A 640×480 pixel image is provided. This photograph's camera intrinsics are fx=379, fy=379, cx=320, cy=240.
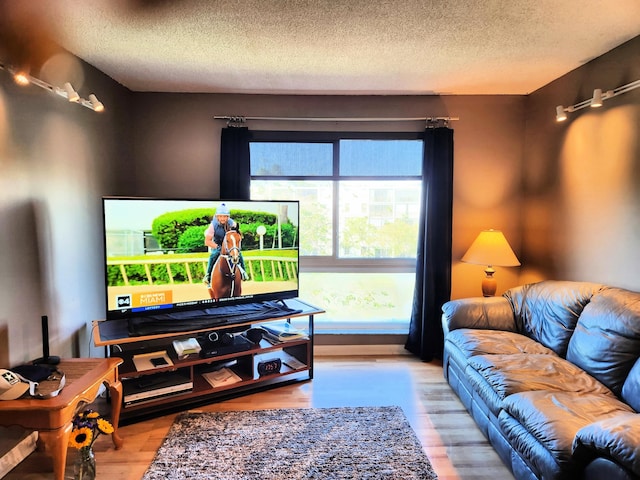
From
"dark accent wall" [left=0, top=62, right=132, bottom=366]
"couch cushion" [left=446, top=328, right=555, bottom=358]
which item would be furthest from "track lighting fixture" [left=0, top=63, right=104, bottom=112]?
"couch cushion" [left=446, top=328, right=555, bottom=358]

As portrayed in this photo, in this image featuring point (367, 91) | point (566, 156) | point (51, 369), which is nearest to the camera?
point (51, 369)

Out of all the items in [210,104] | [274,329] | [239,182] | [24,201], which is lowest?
[274,329]

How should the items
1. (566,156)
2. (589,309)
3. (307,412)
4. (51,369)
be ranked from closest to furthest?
(51,369) < (589,309) < (307,412) < (566,156)

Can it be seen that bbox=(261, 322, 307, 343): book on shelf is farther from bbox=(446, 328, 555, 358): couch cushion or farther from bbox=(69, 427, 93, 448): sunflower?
bbox=(69, 427, 93, 448): sunflower

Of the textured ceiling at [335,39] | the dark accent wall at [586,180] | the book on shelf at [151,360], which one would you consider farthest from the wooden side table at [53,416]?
the dark accent wall at [586,180]

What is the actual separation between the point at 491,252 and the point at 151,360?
9.09 feet

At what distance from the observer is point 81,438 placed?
1.84 m

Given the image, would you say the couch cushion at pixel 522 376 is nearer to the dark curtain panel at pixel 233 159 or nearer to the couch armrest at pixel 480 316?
the couch armrest at pixel 480 316

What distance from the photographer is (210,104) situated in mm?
3502

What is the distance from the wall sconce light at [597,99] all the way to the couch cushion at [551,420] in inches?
73.3

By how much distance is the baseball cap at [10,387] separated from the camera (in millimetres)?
1742

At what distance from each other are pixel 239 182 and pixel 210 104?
2.55ft

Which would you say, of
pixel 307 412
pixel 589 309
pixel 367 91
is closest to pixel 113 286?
pixel 307 412

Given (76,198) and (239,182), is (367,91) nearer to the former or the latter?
(239,182)
